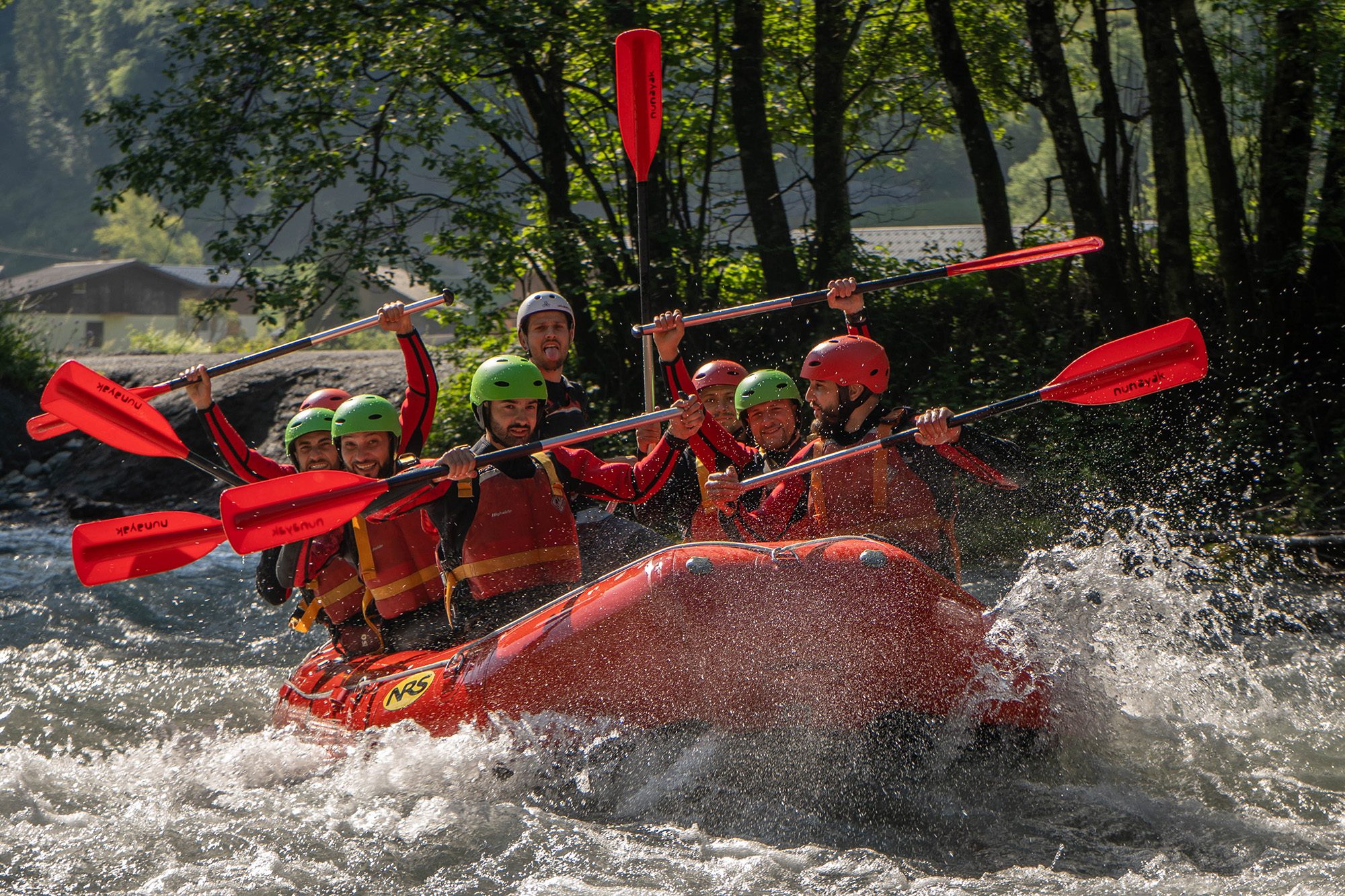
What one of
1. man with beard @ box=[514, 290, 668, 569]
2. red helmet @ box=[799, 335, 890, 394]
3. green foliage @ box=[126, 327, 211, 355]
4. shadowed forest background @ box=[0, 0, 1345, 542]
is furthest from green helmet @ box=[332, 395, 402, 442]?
green foliage @ box=[126, 327, 211, 355]

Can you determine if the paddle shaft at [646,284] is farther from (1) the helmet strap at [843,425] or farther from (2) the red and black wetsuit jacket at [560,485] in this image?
(1) the helmet strap at [843,425]

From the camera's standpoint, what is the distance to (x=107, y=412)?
5.27m

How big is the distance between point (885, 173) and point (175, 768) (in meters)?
8.56

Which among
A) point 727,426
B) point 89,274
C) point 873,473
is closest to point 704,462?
point 727,426

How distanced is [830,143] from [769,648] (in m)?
7.15

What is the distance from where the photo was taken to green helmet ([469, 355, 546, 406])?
477 cm

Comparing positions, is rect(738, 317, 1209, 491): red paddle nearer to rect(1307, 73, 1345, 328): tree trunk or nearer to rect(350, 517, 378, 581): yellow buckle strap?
rect(350, 517, 378, 581): yellow buckle strap

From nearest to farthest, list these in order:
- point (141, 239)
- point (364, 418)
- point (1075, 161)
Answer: point (364, 418) < point (1075, 161) < point (141, 239)

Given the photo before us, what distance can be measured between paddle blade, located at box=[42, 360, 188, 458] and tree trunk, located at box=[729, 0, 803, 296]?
5.58 meters

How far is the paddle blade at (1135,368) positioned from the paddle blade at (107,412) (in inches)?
138

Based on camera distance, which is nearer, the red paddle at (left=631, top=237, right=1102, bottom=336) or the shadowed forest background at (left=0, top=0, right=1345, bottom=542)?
the red paddle at (left=631, top=237, right=1102, bottom=336)

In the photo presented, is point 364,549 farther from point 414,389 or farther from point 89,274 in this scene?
point 89,274

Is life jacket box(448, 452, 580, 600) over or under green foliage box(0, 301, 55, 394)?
under

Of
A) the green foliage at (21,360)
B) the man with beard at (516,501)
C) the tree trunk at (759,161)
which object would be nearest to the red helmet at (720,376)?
the man with beard at (516,501)
